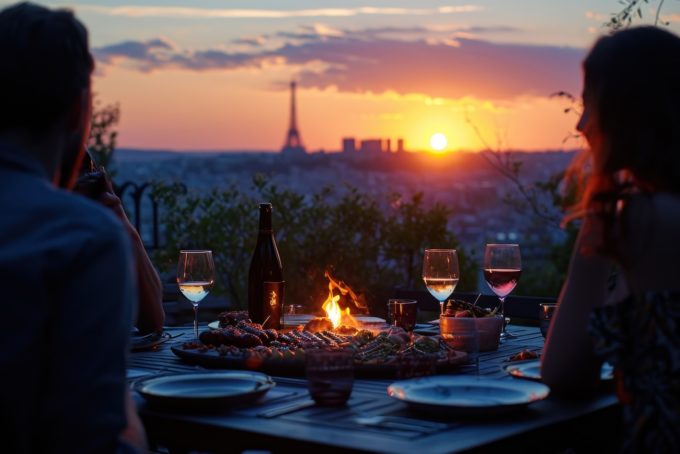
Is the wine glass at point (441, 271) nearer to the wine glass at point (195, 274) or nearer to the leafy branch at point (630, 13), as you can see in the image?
the wine glass at point (195, 274)

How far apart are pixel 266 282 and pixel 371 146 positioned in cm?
856

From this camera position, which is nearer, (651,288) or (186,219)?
(651,288)

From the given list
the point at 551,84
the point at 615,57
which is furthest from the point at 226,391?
the point at 551,84

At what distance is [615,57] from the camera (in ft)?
6.55

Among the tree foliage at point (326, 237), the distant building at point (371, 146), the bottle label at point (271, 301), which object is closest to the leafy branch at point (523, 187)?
the tree foliage at point (326, 237)

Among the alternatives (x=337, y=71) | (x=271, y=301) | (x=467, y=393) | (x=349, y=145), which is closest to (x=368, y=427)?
(x=467, y=393)

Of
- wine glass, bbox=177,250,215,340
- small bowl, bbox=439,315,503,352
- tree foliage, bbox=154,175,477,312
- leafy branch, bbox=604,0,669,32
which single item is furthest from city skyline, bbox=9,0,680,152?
wine glass, bbox=177,250,215,340

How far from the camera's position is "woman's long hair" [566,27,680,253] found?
1.97 meters

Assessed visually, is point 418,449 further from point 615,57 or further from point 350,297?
point 350,297

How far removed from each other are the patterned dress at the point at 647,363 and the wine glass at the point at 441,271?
1.29 m

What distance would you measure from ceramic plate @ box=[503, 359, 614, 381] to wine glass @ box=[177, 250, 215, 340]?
3.68 feet

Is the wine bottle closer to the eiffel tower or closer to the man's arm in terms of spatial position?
the man's arm

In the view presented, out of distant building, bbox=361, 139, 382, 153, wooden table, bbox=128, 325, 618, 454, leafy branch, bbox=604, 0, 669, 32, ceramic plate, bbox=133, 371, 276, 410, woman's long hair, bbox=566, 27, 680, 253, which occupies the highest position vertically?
leafy branch, bbox=604, 0, 669, 32

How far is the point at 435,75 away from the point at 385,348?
9.15m
